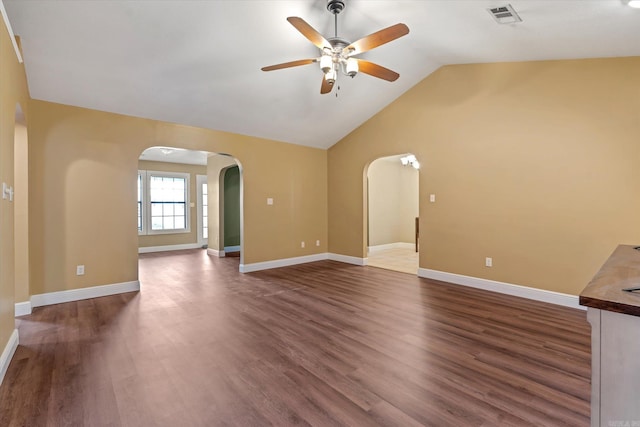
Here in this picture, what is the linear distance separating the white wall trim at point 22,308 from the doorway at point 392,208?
6168mm

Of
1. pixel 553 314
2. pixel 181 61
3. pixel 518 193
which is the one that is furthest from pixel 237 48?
pixel 553 314

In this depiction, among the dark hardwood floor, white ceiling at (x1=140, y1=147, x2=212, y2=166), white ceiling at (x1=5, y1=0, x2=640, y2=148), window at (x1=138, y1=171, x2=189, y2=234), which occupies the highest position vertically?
white ceiling at (x1=5, y1=0, x2=640, y2=148)

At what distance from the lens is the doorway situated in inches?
315

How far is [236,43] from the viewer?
3.40 m

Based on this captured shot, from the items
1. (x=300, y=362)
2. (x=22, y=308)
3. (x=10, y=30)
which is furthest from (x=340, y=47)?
(x=22, y=308)

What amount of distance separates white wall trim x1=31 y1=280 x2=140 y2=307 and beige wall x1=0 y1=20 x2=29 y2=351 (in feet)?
4.44

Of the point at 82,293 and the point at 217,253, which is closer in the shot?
the point at 82,293

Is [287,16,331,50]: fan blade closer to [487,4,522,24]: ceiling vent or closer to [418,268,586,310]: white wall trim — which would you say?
[487,4,522,24]: ceiling vent

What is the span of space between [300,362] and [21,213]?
366cm

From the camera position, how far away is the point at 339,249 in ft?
21.9

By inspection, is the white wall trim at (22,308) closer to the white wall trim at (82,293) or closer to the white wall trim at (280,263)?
the white wall trim at (82,293)

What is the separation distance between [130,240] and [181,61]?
2598mm

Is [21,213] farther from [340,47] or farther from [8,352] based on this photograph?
[340,47]

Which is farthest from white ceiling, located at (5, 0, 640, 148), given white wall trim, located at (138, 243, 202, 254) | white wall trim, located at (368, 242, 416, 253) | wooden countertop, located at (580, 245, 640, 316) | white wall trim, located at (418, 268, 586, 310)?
white wall trim, located at (138, 243, 202, 254)
